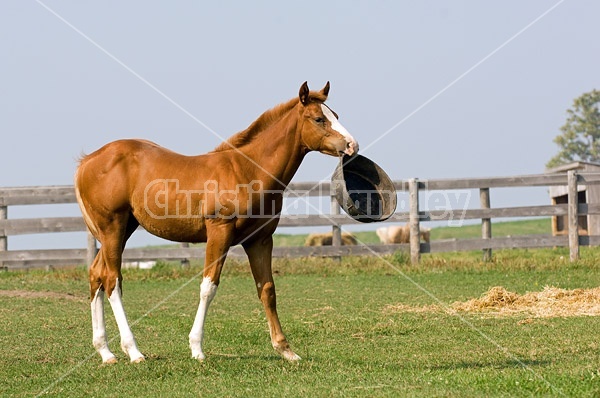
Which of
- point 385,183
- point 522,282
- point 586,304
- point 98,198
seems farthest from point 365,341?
point 522,282

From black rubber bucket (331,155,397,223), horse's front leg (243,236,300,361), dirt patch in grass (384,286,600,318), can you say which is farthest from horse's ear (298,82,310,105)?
dirt patch in grass (384,286,600,318)

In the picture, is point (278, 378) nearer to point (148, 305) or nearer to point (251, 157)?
point (251, 157)

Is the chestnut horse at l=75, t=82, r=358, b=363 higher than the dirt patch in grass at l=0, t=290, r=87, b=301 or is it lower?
higher

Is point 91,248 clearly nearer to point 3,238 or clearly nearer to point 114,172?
point 3,238

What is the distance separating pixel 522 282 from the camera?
50.9 feet

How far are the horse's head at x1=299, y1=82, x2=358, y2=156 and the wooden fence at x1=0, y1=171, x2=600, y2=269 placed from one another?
11.2 metres

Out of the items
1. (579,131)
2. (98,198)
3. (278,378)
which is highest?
(579,131)

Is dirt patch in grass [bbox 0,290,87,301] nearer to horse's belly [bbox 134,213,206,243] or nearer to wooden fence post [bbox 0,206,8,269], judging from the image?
wooden fence post [bbox 0,206,8,269]

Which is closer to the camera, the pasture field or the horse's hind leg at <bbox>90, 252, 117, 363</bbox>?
the pasture field

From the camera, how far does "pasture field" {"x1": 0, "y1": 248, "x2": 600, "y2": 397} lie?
6824 mm

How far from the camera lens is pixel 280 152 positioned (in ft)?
27.3

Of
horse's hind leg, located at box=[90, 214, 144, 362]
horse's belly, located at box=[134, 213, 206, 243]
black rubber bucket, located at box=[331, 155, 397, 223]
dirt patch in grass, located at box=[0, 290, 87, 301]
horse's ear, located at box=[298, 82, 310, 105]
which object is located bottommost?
dirt patch in grass, located at box=[0, 290, 87, 301]

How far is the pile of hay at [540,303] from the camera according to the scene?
11.6 metres

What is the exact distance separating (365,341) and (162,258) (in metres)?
11.0
